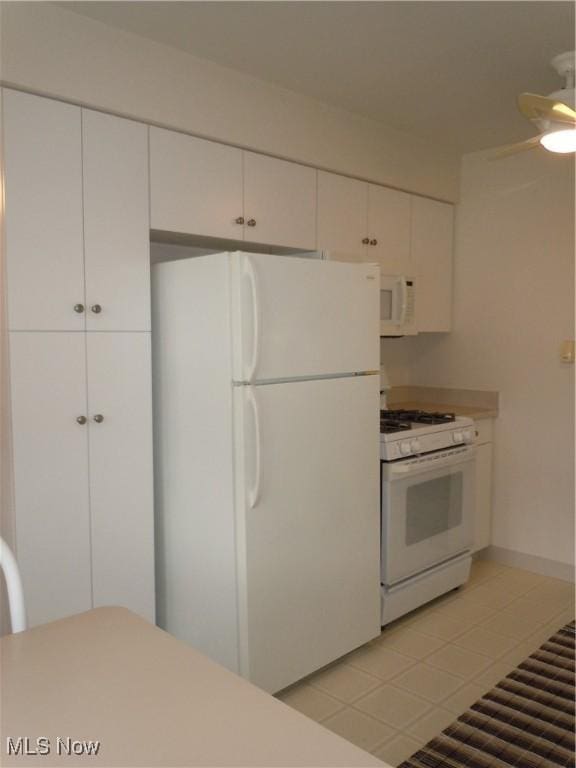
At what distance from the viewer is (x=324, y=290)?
8.11 feet

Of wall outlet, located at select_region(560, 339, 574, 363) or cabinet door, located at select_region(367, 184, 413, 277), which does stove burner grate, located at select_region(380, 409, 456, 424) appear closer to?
wall outlet, located at select_region(560, 339, 574, 363)

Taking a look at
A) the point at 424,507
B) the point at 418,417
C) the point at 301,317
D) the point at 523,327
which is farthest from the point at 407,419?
the point at 301,317

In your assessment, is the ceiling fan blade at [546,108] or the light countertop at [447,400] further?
the light countertop at [447,400]

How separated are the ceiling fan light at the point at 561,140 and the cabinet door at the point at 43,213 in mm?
1578

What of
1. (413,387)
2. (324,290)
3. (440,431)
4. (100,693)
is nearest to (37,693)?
(100,693)

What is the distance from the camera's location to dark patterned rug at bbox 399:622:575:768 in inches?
81.7

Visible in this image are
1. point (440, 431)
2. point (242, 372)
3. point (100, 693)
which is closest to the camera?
point (100, 693)

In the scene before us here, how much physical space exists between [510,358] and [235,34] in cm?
237

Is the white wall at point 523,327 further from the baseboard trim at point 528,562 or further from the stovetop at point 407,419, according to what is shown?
the stovetop at point 407,419

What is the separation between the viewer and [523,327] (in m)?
3.67

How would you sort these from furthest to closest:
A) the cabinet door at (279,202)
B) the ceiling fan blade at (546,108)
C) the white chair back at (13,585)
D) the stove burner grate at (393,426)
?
the stove burner grate at (393,426) < the cabinet door at (279,202) < the ceiling fan blade at (546,108) < the white chair back at (13,585)

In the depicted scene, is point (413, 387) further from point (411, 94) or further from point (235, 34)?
point (235, 34)

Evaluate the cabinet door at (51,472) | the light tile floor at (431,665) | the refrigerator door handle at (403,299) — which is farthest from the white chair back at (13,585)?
the refrigerator door handle at (403,299)

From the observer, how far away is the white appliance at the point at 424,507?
2.88 metres
